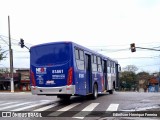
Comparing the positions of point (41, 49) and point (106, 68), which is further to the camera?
point (106, 68)

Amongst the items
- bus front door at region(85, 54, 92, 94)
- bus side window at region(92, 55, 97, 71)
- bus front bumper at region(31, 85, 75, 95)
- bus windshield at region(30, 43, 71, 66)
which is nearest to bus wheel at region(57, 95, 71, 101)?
bus front door at region(85, 54, 92, 94)

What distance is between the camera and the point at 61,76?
1548 cm

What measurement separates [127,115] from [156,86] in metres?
77.3

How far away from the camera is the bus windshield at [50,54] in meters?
15.6

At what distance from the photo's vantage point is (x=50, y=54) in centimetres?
1595

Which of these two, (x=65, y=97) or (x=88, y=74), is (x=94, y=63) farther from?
(x=65, y=97)

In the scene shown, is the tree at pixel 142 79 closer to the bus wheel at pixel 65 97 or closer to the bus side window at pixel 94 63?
the bus side window at pixel 94 63

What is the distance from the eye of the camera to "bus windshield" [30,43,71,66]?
15586 mm

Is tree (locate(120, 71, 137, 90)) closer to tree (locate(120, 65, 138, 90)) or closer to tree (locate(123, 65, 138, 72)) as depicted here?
tree (locate(120, 65, 138, 90))

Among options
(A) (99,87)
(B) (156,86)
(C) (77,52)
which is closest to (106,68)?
(A) (99,87)

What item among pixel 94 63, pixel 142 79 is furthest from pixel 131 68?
pixel 94 63

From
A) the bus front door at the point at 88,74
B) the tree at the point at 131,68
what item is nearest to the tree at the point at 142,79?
the tree at the point at 131,68

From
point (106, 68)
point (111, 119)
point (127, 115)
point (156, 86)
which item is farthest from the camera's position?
point (156, 86)

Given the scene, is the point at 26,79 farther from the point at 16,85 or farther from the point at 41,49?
the point at 41,49
